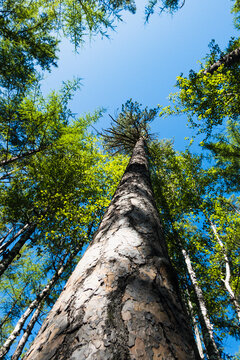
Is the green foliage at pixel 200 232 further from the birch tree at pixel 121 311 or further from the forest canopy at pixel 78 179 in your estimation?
the birch tree at pixel 121 311

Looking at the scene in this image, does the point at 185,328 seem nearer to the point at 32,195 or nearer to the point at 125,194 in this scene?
the point at 125,194

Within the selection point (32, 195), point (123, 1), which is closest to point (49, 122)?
point (32, 195)

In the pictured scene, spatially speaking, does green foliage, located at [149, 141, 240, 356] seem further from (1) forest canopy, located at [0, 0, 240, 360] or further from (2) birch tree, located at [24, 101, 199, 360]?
(2) birch tree, located at [24, 101, 199, 360]

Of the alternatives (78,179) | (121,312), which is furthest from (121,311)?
(78,179)

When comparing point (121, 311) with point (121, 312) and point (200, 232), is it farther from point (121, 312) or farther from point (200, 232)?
point (200, 232)

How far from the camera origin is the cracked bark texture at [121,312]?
2.09 ft

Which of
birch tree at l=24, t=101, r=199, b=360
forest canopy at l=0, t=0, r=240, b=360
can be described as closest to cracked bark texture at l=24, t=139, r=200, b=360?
birch tree at l=24, t=101, r=199, b=360

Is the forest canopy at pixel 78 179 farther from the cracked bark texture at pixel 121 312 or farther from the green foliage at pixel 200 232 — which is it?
the cracked bark texture at pixel 121 312

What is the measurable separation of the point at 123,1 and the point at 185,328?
37.8 feet

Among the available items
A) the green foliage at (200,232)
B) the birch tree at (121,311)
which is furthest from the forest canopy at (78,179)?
the birch tree at (121,311)

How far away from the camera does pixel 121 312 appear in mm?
768

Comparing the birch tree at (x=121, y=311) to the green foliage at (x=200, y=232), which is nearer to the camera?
the birch tree at (x=121, y=311)

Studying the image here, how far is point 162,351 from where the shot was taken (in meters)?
0.64

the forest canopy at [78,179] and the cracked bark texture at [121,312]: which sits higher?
the forest canopy at [78,179]
